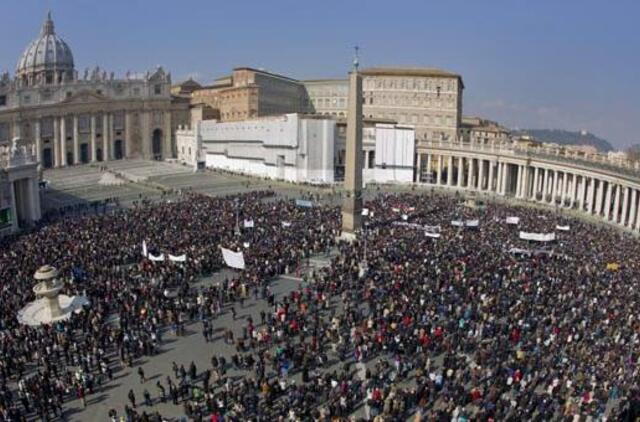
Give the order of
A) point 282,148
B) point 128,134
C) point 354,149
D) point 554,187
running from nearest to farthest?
point 354,149 → point 554,187 → point 282,148 → point 128,134

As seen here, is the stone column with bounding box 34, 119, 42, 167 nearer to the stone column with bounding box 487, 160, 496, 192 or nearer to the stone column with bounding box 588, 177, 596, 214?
the stone column with bounding box 487, 160, 496, 192

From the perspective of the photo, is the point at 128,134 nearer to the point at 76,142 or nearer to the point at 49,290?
the point at 76,142

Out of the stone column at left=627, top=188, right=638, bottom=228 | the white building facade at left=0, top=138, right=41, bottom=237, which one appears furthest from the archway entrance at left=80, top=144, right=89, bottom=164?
the stone column at left=627, top=188, right=638, bottom=228

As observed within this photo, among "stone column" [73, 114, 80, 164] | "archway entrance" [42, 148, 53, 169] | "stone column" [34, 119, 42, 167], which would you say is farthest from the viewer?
"stone column" [73, 114, 80, 164]

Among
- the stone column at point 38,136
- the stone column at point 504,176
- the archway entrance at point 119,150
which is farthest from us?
the archway entrance at point 119,150

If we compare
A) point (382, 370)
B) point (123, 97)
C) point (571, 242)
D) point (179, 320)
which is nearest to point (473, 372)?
point (382, 370)

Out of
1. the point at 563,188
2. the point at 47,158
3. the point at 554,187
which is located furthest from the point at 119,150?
the point at 563,188

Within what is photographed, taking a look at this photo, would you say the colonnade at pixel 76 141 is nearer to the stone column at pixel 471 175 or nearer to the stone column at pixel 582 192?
the stone column at pixel 471 175

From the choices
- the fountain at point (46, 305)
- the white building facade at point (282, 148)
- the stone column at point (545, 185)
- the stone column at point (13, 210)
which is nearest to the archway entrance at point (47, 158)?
the white building facade at point (282, 148)
